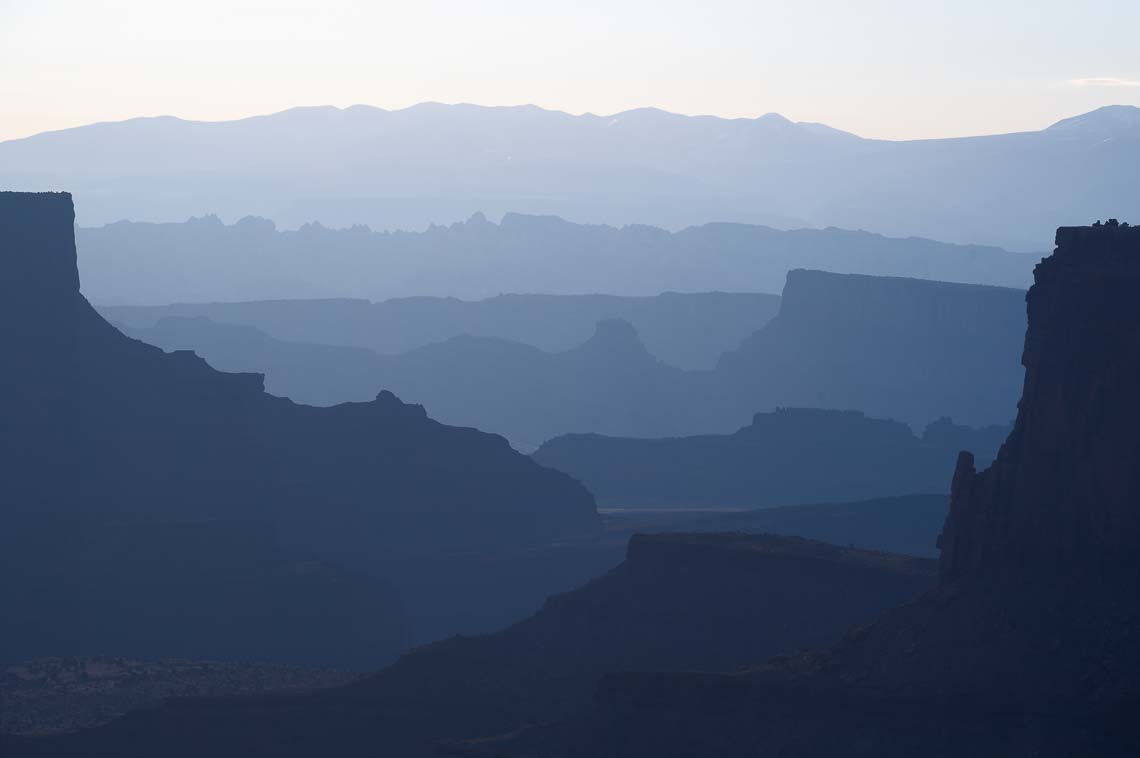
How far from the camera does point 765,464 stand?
145 m

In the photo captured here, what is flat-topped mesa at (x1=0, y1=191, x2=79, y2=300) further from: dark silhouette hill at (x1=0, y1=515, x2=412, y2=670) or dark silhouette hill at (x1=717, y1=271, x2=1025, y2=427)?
dark silhouette hill at (x1=717, y1=271, x2=1025, y2=427)

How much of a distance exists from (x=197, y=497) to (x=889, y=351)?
103m

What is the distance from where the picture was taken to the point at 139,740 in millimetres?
59781

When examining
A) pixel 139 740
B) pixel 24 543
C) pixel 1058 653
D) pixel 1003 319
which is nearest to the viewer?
pixel 1058 653

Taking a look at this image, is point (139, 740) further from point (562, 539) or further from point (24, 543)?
point (562, 539)

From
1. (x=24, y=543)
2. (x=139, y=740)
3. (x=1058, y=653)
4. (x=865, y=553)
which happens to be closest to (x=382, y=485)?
(x=24, y=543)

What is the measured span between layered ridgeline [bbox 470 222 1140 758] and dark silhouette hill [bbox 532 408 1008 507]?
8738cm

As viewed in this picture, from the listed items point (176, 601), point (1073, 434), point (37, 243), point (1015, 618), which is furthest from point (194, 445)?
point (1015, 618)

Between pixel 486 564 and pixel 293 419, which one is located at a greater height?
pixel 293 419

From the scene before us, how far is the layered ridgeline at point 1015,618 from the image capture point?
1854 inches

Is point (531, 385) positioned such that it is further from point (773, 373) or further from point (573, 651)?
point (573, 651)

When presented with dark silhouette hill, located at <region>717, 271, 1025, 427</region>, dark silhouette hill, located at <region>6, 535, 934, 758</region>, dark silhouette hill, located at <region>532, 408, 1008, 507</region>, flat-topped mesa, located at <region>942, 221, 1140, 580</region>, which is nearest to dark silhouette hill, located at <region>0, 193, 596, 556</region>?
dark silhouette hill, located at <region>532, 408, 1008, 507</region>

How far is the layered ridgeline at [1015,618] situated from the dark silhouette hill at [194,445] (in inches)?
1864

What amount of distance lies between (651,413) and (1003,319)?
102 feet
